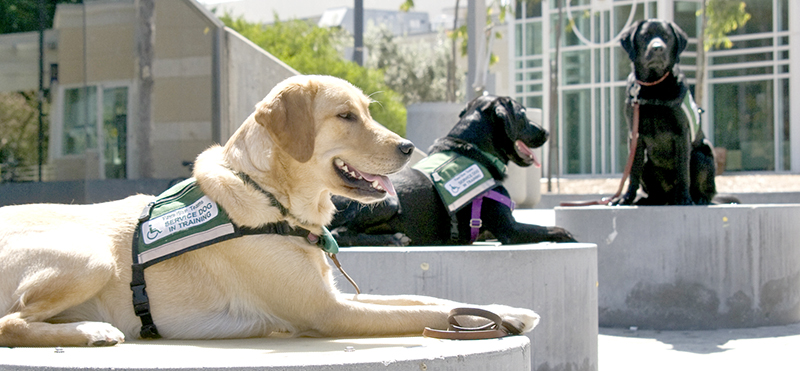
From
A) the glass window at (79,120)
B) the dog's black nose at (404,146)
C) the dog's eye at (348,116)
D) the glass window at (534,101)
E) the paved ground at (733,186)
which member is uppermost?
the glass window at (534,101)

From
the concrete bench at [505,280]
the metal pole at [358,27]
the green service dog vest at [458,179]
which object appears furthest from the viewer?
the metal pole at [358,27]

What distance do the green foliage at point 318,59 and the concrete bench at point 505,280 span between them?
19864 mm

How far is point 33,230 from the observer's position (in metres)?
2.91

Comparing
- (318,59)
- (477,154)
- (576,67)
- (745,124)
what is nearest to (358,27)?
(318,59)

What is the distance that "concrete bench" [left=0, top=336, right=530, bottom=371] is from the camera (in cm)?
219

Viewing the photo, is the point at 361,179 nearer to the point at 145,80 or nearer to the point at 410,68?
the point at 145,80

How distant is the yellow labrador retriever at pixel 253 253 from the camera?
2.85 metres

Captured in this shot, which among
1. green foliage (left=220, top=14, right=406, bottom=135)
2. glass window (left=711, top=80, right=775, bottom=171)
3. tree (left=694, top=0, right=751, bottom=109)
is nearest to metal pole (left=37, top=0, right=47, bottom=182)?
green foliage (left=220, top=14, right=406, bottom=135)

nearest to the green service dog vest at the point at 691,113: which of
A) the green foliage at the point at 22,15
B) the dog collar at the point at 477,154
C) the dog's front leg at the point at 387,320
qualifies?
the dog collar at the point at 477,154

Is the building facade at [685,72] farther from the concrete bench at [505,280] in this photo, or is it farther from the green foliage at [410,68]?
the concrete bench at [505,280]

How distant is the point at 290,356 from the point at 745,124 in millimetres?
29982

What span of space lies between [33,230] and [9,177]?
357 inches

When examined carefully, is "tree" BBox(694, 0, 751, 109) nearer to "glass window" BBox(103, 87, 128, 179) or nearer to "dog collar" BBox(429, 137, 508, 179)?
"glass window" BBox(103, 87, 128, 179)

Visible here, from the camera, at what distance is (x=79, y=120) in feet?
39.2
